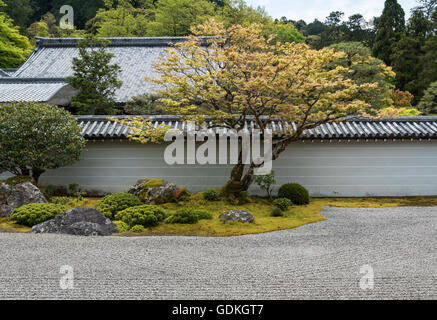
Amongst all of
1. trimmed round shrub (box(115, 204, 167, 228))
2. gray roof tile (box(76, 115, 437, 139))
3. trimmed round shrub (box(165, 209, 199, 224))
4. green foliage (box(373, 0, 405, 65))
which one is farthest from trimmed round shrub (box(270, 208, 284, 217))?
green foliage (box(373, 0, 405, 65))

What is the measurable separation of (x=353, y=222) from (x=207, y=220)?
11.6ft

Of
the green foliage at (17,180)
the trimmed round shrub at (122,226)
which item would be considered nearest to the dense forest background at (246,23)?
the green foliage at (17,180)

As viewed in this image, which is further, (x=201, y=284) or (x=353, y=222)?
(x=353, y=222)

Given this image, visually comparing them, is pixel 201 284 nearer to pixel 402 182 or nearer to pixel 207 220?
pixel 207 220

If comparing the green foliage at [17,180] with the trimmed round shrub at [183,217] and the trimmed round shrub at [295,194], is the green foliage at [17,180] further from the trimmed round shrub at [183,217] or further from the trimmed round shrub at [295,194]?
the trimmed round shrub at [295,194]

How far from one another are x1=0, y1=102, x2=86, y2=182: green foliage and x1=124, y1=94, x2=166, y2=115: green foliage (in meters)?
3.87

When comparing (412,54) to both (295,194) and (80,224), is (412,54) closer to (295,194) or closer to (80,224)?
(295,194)

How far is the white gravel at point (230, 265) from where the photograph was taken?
409cm

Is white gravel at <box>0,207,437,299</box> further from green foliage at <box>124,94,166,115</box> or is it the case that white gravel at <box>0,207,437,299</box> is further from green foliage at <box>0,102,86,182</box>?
green foliage at <box>124,94,166,115</box>

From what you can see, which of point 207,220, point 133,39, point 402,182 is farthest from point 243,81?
point 133,39

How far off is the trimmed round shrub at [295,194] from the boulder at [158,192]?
3.13 meters

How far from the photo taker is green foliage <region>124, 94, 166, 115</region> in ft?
45.8

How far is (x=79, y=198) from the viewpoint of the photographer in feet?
35.0

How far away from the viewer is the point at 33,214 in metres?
7.64
